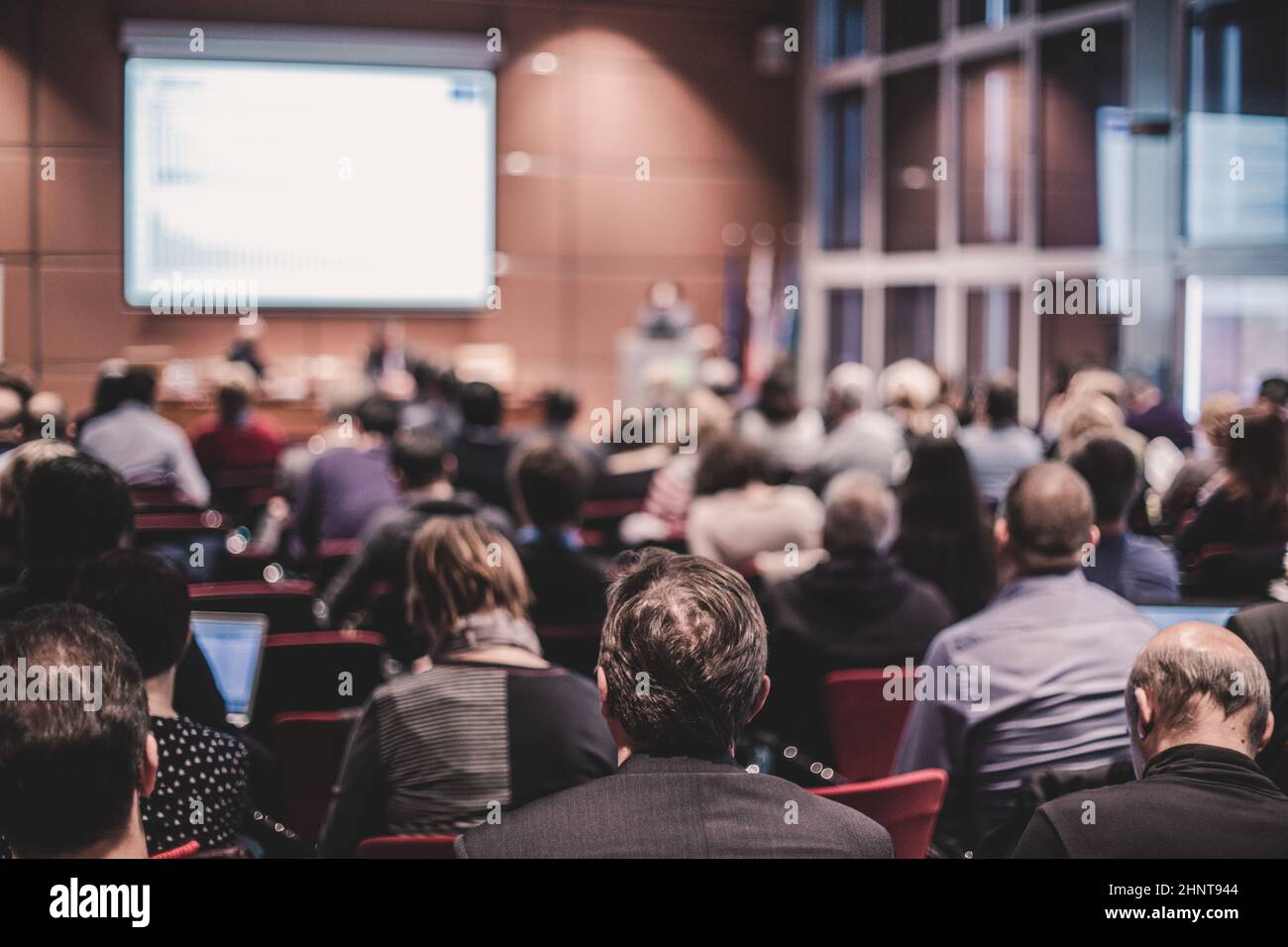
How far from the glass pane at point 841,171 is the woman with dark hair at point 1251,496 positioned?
8.49m

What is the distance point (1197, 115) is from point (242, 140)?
7291mm

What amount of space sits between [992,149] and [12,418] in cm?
844

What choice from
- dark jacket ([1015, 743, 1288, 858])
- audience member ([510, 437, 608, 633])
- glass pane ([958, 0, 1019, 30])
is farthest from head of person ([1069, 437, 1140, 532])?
glass pane ([958, 0, 1019, 30])

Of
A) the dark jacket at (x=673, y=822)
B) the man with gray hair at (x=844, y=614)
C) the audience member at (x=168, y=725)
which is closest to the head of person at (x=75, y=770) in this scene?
the dark jacket at (x=673, y=822)

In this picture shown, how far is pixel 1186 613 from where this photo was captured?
281cm

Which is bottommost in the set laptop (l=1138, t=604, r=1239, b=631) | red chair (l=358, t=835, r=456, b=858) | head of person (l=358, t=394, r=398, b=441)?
red chair (l=358, t=835, r=456, b=858)

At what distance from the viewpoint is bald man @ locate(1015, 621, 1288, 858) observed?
5.79ft

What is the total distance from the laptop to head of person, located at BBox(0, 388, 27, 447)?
3599 millimetres

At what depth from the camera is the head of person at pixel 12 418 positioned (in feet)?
15.2

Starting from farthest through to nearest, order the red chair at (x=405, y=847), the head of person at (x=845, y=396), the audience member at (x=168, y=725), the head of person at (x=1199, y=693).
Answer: the head of person at (x=845, y=396), the audience member at (x=168, y=725), the red chair at (x=405, y=847), the head of person at (x=1199, y=693)

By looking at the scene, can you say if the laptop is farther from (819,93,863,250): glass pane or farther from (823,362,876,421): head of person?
(819,93,863,250): glass pane

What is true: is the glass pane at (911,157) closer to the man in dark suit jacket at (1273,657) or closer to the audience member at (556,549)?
the audience member at (556,549)

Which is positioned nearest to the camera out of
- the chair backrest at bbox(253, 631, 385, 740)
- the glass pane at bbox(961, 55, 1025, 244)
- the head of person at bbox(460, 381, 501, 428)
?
the chair backrest at bbox(253, 631, 385, 740)
